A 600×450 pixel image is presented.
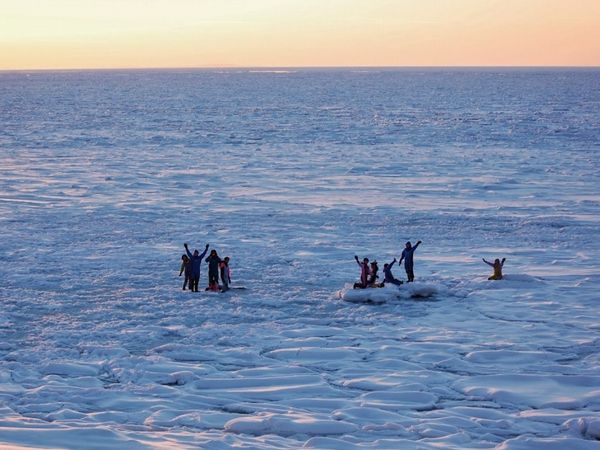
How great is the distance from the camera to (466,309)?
17672mm

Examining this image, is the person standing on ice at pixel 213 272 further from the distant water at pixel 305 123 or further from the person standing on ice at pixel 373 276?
the distant water at pixel 305 123

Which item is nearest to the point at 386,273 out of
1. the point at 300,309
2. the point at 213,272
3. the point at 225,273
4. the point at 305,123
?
the point at 300,309

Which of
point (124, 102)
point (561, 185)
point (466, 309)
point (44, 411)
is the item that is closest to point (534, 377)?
point (466, 309)

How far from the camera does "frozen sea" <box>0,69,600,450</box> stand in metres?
11.8

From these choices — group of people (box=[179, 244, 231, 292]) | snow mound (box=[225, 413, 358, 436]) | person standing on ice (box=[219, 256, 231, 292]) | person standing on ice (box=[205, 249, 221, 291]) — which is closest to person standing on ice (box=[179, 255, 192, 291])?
group of people (box=[179, 244, 231, 292])

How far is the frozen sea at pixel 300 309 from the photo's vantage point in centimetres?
1184

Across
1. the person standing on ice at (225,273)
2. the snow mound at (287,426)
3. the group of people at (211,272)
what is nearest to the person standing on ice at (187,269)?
the group of people at (211,272)

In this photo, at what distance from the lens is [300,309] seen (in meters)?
17.6

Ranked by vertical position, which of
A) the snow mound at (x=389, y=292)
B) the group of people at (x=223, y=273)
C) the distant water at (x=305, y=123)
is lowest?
the snow mound at (x=389, y=292)

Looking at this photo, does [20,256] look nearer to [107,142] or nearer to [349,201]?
[349,201]

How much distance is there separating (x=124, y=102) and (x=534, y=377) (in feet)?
311

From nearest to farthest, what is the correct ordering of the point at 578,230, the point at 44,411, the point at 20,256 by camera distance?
the point at 44,411, the point at 20,256, the point at 578,230

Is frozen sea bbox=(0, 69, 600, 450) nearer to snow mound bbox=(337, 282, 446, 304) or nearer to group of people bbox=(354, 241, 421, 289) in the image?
snow mound bbox=(337, 282, 446, 304)

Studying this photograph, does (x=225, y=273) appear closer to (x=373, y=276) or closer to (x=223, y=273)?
(x=223, y=273)
